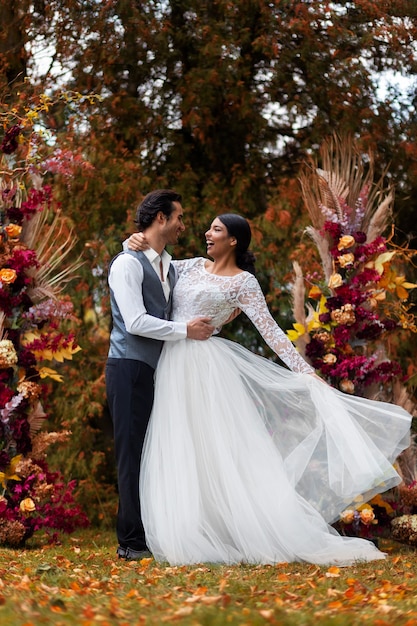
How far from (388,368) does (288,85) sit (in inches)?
155

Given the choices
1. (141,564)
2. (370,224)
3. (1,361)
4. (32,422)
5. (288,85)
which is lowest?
(141,564)

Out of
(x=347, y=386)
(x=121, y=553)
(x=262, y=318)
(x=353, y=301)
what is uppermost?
(x=353, y=301)

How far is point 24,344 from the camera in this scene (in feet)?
21.5

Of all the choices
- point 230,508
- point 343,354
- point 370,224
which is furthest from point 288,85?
point 230,508

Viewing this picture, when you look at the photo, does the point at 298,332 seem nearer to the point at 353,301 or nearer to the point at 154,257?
the point at 353,301

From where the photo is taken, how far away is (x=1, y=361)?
250 inches

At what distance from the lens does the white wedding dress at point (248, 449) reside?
16.9 feet

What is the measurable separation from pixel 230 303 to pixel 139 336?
0.59 m

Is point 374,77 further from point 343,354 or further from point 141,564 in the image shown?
point 141,564

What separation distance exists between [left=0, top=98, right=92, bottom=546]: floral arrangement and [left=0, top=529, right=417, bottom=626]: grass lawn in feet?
2.94

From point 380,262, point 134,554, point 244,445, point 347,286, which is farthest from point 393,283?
point 134,554

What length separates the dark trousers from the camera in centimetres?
533

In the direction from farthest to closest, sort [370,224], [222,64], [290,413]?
1. [222,64]
2. [370,224]
3. [290,413]

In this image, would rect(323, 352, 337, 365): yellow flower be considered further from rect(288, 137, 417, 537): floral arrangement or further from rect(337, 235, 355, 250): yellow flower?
rect(337, 235, 355, 250): yellow flower
